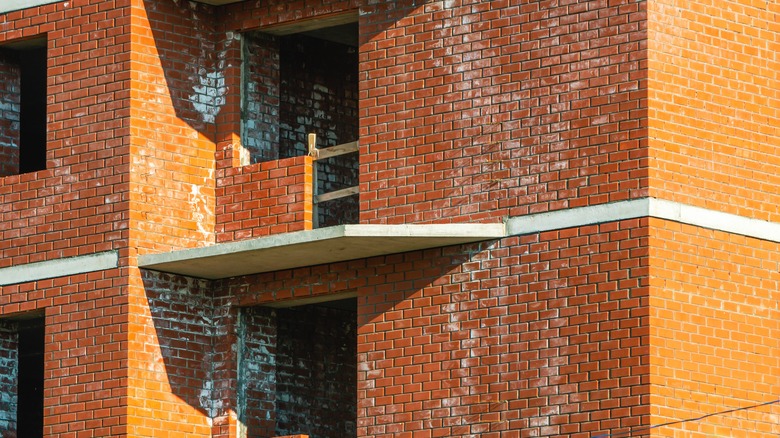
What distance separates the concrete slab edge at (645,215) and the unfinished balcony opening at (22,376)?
18.3 feet

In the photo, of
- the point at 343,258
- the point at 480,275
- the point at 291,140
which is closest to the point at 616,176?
the point at 480,275

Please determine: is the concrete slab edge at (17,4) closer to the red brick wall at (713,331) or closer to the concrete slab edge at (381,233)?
the concrete slab edge at (381,233)

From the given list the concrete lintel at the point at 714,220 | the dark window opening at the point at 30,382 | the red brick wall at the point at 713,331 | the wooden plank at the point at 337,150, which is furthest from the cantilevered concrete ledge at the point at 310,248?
the dark window opening at the point at 30,382

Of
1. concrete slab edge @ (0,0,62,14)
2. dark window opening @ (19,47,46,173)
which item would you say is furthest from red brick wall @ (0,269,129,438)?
dark window opening @ (19,47,46,173)

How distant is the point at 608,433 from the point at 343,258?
349cm

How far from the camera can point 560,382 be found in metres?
19.8

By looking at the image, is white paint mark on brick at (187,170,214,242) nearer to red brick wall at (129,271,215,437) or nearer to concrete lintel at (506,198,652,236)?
red brick wall at (129,271,215,437)

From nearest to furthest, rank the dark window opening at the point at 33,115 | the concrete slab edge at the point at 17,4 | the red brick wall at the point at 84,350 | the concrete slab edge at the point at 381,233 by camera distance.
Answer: the concrete slab edge at the point at 381,233
the red brick wall at the point at 84,350
the concrete slab edge at the point at 17,4
the dark window opening at the point at 33,115

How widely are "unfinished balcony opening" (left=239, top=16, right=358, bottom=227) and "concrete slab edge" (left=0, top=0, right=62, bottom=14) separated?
214cm

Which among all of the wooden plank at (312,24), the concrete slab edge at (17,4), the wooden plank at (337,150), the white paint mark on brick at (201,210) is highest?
the concrete slab edge at (17,4)

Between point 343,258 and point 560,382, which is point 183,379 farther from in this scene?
point 560,382

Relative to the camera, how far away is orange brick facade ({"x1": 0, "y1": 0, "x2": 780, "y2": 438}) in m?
19.8

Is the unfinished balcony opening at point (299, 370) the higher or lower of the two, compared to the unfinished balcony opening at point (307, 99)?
lower

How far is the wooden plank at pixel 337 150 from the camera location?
21.8 m
